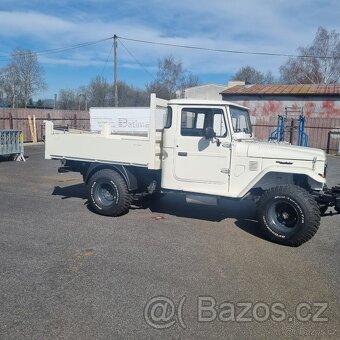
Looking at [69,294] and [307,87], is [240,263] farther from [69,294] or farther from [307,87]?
[307,87]

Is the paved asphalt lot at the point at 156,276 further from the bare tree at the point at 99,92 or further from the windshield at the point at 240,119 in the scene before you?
the bare tree at the point at 99,92

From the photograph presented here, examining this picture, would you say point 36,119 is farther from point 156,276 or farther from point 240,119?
point 156,276

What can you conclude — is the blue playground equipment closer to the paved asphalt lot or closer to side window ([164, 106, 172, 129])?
side window ([164, 106, 172, 129])

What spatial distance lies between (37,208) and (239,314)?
534cm

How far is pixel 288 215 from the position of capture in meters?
5.90

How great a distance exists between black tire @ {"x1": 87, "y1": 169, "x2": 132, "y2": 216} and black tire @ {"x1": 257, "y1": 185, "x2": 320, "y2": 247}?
2.56 meters

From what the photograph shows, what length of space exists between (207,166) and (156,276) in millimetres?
2559

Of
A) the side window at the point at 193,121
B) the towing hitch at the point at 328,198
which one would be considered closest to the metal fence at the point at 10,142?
the side window at the point at 193,121

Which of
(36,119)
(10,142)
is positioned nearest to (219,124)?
(10,142)

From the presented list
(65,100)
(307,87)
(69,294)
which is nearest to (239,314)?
(69,294)

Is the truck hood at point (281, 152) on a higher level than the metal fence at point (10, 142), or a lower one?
higher

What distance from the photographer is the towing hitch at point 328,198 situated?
5930 mm

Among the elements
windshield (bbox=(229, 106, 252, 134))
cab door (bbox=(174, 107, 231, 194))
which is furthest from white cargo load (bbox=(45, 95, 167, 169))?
windshield (bbox=(229, 106, 252, 134))

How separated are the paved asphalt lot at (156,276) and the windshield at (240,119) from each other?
5.87ft
